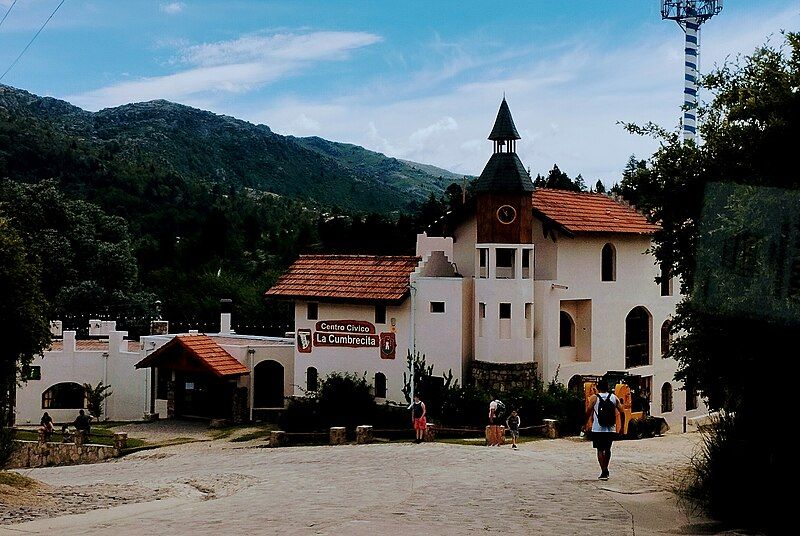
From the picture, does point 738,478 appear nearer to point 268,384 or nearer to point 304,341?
point 304,341

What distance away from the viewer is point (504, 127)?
3419 cm

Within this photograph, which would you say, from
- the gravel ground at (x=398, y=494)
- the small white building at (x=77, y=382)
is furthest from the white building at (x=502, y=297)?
the gravel ground at (x=398, y=494)

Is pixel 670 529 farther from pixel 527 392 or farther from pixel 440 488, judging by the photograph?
pixel 527 392

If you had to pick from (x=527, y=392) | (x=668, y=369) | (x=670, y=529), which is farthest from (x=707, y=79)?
(x=668, y=369)

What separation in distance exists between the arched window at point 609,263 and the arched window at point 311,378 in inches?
483

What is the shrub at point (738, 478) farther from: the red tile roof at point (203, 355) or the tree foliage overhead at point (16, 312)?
the red tile roof at point (203, 355)

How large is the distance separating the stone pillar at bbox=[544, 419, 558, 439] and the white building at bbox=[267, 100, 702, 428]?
5425mm

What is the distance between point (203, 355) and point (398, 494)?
943 inches

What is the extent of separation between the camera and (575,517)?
1206 cm

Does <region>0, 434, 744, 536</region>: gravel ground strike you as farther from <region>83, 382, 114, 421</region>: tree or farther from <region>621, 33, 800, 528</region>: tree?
<region>83, 382, 114, 421</region>: tree

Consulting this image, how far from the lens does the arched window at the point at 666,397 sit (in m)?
39.9

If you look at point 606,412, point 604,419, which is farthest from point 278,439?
point 606,412

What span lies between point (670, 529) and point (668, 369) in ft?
98.6

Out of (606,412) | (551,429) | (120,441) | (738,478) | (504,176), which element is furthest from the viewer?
(504,176)
